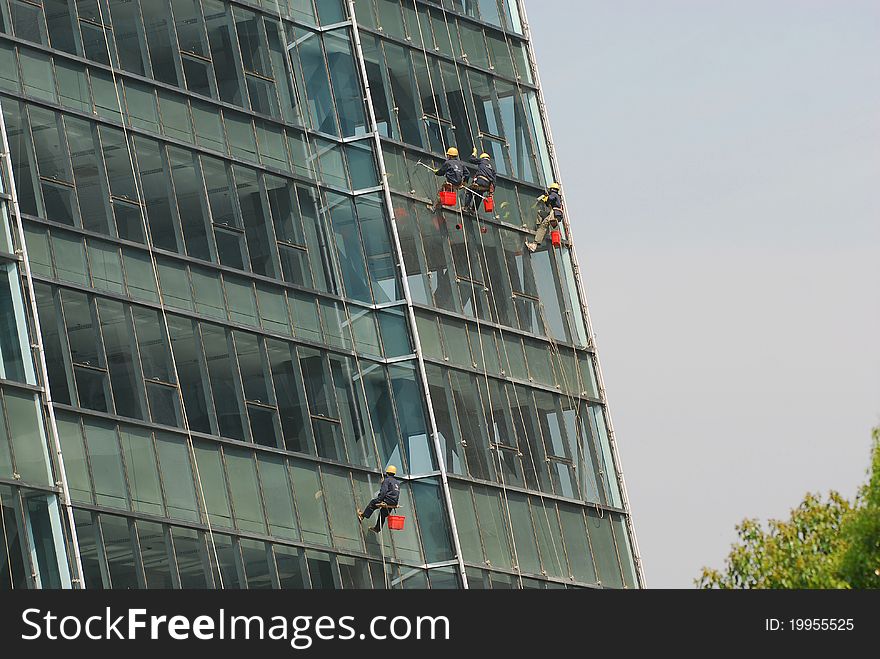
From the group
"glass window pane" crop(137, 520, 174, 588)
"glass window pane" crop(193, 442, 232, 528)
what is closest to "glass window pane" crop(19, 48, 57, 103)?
"glass window pane" crop(193, 442, 232, 528)

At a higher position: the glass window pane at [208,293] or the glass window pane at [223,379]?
the glass window pane at [208,293]

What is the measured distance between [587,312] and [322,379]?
10.3 metres

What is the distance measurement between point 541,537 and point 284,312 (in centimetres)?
911

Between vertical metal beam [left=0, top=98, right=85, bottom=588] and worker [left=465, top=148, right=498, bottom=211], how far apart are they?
14457 mm

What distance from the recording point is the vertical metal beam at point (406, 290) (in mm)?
61534

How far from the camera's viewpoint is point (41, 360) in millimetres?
54062

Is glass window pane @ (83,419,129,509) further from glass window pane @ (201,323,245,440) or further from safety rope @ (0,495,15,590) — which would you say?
glass window pane @ (201,323,245,440)

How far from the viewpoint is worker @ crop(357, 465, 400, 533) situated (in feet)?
195

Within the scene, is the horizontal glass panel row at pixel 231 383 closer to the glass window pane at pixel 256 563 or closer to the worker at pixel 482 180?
the glass window pane at pixel 256 563

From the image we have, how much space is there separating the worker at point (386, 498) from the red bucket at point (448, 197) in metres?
8.39

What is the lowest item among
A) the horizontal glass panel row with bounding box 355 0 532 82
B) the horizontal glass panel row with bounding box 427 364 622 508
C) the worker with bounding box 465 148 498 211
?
the horizontal glass panel row with bounding box 427 364 622 508

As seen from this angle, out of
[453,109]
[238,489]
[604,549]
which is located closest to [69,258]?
[238,489]

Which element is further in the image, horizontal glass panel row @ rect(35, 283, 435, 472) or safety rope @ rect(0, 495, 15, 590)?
horizontal glass panel row @ rect(35, 283, 435, 472)

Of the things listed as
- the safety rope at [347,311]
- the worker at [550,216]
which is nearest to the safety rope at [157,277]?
the safety rope at [347,311]
